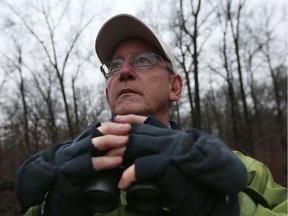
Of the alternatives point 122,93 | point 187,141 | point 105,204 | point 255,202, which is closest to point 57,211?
point 105,204

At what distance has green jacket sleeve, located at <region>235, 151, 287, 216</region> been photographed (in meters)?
1.39

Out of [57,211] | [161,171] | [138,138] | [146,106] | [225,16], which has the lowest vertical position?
[57,211]

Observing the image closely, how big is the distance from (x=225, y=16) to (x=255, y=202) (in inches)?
849

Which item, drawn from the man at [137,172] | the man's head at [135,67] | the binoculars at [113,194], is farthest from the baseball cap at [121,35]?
the binoculars at [113,194]

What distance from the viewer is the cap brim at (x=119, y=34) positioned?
1799 millimetres

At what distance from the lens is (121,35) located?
1883mm

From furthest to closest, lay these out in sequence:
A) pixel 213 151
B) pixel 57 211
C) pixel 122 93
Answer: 1. pixel 122 93
2. pixel 57 211
3. pixel 213 151

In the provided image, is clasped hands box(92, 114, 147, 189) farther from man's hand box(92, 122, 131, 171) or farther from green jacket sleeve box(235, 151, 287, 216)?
green jacket sleeve box(235, 151, 287, 216)

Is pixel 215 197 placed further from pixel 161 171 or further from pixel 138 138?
pixel 138 138

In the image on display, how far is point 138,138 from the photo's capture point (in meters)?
1.11

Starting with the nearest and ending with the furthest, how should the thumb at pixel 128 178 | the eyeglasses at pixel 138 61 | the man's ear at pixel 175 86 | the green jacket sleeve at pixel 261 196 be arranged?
the thumb at pixel 128 178 → the green jacket sleeve at pixel 261 196 → the eyeglasses at pixel 138 61 → the man's ear at pixel 175 86

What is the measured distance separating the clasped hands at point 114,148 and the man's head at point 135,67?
1.69ft

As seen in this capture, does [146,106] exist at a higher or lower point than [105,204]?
higher

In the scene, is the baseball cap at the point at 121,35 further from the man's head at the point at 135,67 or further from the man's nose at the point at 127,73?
the man's nose at the point at 127,73
